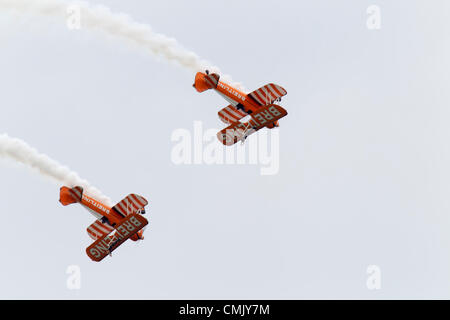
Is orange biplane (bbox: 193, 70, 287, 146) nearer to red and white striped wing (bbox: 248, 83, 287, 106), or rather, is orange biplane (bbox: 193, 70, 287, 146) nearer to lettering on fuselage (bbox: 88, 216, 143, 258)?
red and white striped wing (bbox: 248, 83, 287, 106)

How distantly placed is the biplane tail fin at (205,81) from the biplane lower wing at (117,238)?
11.2m

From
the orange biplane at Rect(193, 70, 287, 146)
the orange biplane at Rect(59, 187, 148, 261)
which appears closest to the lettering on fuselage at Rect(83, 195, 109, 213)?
the orange biplane at Rect(59, 187, 148, 261)

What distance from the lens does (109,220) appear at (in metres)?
101

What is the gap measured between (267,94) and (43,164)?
1769 cm

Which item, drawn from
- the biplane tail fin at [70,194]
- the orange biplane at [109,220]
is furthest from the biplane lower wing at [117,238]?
the biplane tail fin at [70,194]

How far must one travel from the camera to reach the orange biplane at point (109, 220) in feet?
329

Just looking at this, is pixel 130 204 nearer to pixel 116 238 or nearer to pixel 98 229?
pixel 116 238

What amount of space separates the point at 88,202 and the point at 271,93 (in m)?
16.2

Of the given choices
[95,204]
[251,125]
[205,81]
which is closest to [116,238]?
[95,204]

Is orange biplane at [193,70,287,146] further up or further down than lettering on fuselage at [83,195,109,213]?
further up

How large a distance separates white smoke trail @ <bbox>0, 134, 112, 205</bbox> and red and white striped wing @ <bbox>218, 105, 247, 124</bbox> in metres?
11.1

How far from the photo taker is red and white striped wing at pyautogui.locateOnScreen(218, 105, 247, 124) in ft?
341
